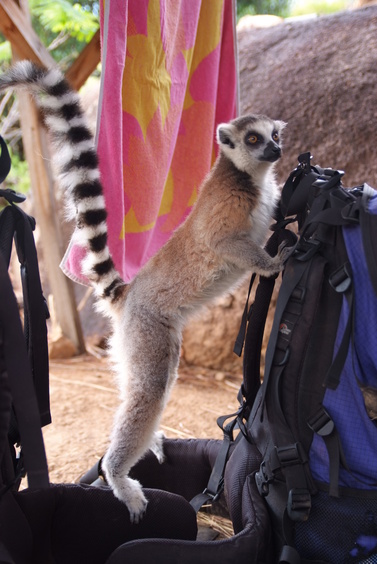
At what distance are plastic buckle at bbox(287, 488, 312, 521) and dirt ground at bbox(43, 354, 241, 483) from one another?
1.32 meters

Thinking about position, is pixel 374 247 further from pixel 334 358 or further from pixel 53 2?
pixel 53 2

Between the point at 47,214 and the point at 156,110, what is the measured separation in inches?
79.6

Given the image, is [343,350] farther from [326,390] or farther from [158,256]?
[158,256]

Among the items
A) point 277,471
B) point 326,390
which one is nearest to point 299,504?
point 277,471

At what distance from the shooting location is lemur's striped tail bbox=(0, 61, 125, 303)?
1.65 meters

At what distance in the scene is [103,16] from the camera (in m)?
1.83

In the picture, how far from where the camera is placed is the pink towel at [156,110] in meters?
1.93

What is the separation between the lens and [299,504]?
128 centimetres

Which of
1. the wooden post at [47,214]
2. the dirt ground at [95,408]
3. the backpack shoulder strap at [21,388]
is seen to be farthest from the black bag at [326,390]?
the wooden post at [47,214]

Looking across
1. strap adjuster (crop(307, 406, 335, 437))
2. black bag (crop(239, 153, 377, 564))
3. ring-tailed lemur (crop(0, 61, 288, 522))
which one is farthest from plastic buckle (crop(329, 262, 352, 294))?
ring-tailed lemur (crop(0, 61, 288, 522))

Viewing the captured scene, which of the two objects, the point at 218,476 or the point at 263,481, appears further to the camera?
the point at 218,476

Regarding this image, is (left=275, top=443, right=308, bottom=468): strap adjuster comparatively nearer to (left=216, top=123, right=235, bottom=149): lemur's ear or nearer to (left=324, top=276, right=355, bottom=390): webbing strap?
(left=324, top=276, right=355, bottom=390): webbing strap

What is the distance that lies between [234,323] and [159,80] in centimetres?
202

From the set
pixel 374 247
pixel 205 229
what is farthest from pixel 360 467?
pixel 205 229
